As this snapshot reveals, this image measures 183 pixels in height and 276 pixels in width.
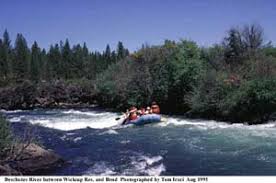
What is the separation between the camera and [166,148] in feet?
69.4

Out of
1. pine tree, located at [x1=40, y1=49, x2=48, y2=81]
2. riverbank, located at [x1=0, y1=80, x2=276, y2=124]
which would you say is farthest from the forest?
pine tree, located at [x1=40, y1=49, x2=48, y2=81]

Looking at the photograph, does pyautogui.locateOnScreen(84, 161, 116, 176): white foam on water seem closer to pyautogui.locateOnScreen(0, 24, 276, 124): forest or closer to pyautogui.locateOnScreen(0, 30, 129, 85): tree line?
pyautogui.locateOnScreen(0, 24, 276, 124): forest

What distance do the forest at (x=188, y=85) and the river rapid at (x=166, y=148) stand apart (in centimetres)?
215

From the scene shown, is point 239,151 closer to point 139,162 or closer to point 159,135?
point 139,162

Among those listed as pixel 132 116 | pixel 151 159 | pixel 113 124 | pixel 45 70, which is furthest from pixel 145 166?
pixel 45 70

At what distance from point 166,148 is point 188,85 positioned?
53.3 feet

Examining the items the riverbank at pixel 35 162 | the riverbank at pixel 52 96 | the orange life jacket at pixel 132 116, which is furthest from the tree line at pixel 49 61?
the riverbank at pixel 35 162

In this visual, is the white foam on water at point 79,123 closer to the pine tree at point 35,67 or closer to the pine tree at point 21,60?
the pine tree at point 21,60

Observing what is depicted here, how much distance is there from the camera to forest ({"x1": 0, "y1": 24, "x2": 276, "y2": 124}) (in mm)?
30312

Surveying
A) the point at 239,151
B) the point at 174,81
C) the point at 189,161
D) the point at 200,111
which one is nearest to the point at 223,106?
the point at 200,111

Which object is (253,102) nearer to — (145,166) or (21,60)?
(145,166)

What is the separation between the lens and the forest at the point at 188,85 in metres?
30.3

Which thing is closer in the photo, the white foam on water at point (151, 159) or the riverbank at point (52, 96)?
the white foam on water at point (151, 159)

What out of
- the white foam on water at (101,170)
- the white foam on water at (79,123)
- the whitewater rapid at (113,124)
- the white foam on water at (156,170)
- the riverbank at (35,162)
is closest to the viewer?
the riverbank at (35,162)
